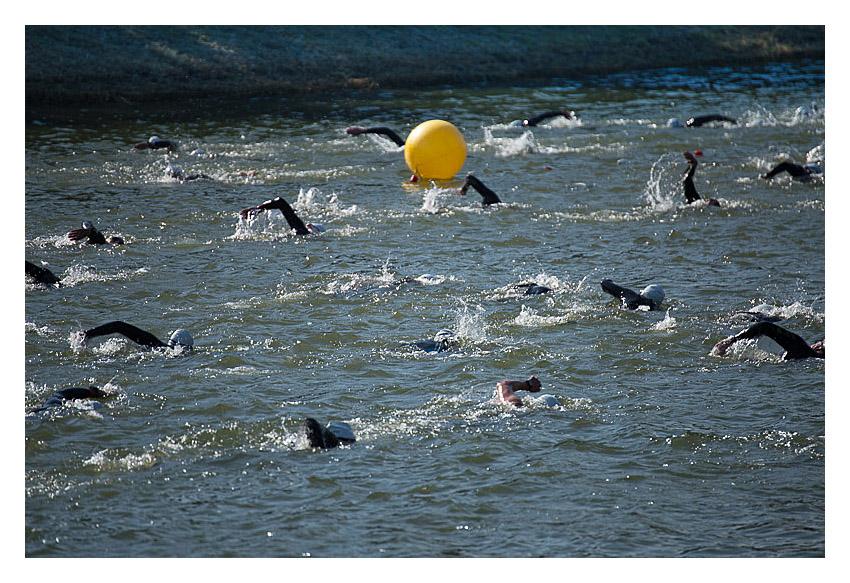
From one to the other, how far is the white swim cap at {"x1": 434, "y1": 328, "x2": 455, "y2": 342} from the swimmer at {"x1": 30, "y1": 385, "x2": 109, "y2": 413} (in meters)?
3.71

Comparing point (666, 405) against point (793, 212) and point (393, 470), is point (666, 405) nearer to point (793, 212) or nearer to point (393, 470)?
point (393, 470)

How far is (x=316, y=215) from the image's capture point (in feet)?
56.9

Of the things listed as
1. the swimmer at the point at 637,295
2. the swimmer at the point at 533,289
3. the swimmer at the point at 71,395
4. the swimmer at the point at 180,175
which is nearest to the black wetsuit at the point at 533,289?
the swimmer at the point at 533,289

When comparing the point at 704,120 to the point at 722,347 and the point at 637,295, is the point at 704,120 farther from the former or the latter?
the point at 722,347

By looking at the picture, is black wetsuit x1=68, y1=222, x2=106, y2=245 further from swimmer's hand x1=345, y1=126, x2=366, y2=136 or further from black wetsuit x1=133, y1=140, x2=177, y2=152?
swimmer's hand x1=345, y1=126, x2=366, y2=136

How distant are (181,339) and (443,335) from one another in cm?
301

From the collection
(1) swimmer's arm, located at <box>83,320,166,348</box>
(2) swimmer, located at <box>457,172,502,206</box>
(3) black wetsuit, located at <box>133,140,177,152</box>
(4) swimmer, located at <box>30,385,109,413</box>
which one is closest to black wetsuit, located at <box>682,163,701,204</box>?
(2) swimmer, located at <box>457,172,502,206</box>

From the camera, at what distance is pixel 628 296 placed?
1242cm

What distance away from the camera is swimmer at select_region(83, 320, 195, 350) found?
10586mm

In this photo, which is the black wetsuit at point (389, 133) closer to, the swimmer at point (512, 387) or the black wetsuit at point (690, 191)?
the black wetsuit at point (690, 191)

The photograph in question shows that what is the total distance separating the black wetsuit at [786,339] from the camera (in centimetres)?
1034

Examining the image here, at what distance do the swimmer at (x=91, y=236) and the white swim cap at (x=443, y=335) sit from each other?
6583 mm

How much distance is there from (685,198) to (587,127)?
26.4 feet

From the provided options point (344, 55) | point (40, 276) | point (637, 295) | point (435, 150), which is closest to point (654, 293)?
point (637, 295)
